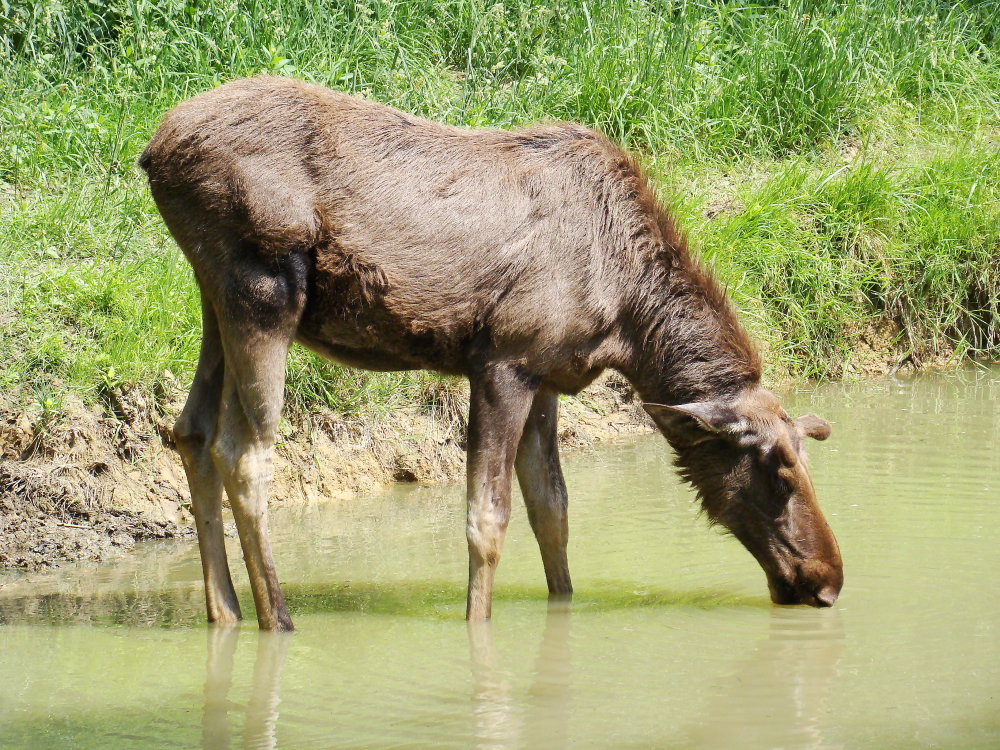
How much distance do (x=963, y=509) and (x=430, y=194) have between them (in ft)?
10.9

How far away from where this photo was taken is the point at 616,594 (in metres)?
5.63

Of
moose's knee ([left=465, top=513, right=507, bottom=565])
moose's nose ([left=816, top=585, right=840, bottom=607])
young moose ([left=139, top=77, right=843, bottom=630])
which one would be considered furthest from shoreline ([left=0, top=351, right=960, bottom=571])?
moose's nose ([left=816, top=585, right=840, bottom=607])

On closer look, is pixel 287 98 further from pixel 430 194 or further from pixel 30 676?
pixel 30 676

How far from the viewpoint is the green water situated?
4098 millimetres

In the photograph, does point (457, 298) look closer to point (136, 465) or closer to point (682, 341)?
point (682, 341)

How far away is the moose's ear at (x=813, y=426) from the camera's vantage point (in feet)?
18.2

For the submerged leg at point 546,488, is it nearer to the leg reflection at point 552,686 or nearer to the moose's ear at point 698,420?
the leg reflection at point 552,686

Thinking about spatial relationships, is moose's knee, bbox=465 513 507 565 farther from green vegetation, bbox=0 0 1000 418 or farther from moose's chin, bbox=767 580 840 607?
green vegetation, bbox=0 0 1000 418

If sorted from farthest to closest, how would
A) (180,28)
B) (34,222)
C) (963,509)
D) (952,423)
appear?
(180,28) → (952,423) → (34,222) → (963,509)

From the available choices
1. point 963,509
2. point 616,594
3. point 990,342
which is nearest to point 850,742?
point 616,594

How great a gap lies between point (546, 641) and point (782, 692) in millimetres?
996

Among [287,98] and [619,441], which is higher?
[287,98]

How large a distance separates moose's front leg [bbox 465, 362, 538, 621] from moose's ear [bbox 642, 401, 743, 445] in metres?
0.55

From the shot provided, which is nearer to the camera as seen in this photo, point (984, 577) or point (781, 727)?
point (781, 727)
